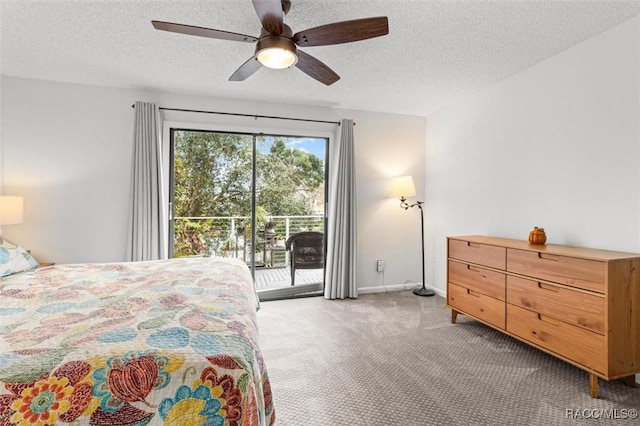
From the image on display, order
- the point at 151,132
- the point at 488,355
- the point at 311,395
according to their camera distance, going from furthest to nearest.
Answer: the point at 151,132 → the point at 488,355 → the point at 311,395

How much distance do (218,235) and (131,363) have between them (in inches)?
119

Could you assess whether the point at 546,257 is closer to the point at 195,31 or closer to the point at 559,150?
the point at 559,150

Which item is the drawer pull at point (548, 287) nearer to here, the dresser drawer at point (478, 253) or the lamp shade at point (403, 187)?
the dresser drawer at point (478, 253)

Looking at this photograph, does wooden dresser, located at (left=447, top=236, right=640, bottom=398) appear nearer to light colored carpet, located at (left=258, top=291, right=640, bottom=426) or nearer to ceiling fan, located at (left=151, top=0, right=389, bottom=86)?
light colored carpet, located at (left=258, top=291, right=640, bottom=426)

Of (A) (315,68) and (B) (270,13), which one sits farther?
(A) (315,68)

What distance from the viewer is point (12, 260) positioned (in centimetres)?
226

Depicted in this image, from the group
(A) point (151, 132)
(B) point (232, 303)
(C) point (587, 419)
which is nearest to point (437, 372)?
(C) point (587, 419)

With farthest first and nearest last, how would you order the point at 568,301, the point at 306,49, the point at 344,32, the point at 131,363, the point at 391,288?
the point at 391,288, the point at 306,49, the point at 568,301, the point at 344,32, the point at 131,363

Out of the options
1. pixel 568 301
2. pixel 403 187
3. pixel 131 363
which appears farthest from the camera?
pixel 403 187

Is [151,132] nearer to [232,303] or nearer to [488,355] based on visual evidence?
[232,303]

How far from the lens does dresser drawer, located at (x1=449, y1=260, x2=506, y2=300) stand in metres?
2.75

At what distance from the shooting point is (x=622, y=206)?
2.31 meters

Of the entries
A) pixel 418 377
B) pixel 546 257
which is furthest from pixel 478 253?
pixel 418 377

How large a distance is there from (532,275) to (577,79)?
63.9 inches
